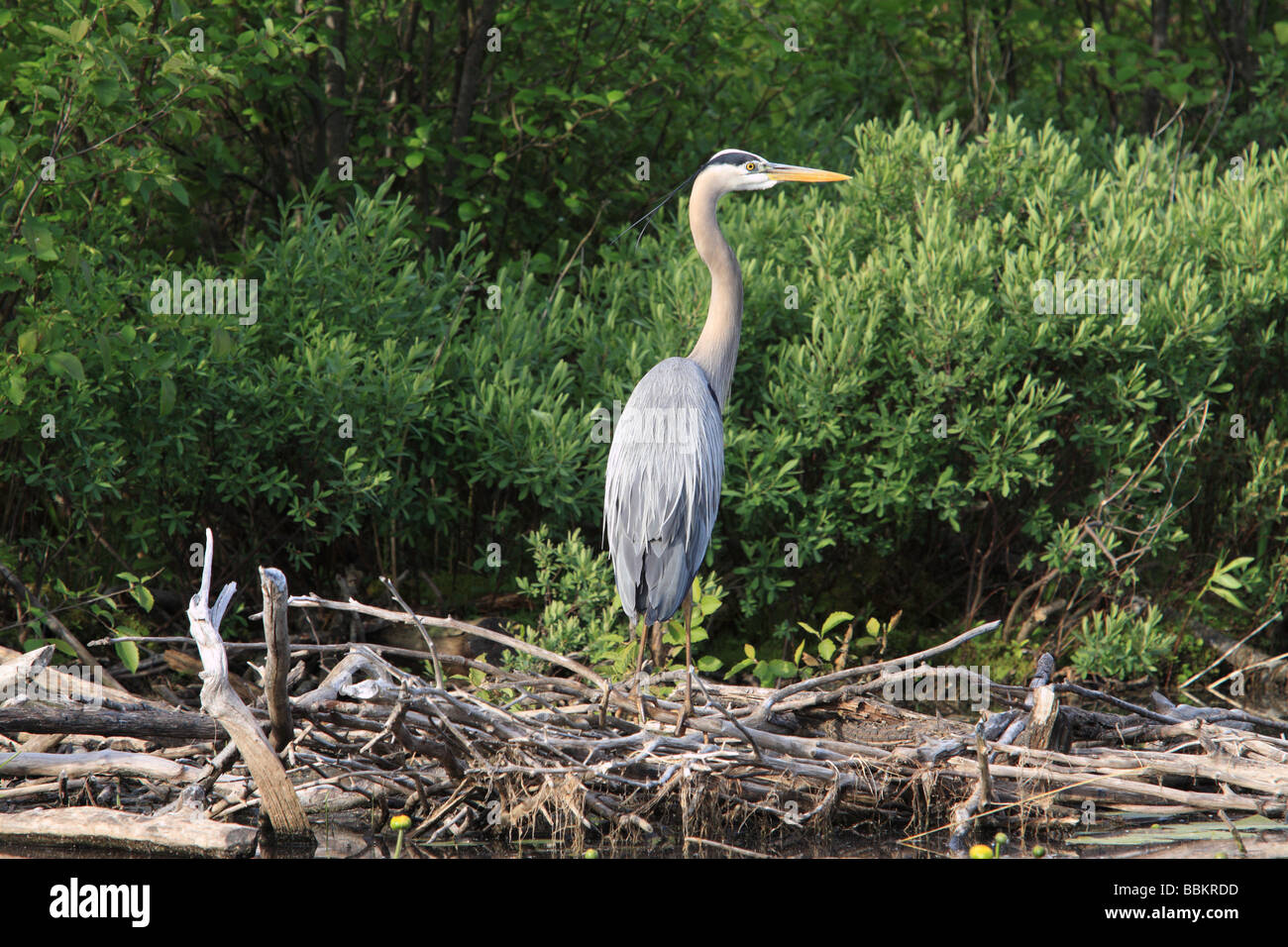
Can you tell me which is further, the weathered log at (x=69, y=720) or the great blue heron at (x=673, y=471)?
the great blue heron at (x=673, y=471)

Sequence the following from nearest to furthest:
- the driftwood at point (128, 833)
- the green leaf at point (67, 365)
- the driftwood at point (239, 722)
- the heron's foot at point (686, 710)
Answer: the driftwood at point (239, 722) < the driftwood at point (128, 833) < the heron's foot at point (686, 710) < the green leaf at point (67, 365)

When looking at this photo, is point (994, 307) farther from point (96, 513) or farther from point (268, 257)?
point (96, 513)

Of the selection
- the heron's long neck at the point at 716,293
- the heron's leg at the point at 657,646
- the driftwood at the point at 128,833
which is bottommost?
the driftwood at the point at 128,833

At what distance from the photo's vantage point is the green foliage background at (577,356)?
584 cm

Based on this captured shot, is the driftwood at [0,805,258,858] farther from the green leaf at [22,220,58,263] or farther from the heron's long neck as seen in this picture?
the heron's long neck

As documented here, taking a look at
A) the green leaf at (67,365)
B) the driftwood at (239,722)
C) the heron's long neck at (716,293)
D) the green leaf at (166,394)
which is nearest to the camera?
the driftwood at (239,722)

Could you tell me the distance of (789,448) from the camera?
20.1 feet

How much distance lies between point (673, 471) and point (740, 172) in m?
1.50

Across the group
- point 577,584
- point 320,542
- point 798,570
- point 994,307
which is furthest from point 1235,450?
point 320,542

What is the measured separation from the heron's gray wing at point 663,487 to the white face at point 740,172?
0.92 meters

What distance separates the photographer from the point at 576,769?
4148 millimetres

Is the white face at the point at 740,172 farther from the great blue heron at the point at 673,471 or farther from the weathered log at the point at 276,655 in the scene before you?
the weathered log at the point at 276,655

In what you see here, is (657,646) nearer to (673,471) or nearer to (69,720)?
(673,471)

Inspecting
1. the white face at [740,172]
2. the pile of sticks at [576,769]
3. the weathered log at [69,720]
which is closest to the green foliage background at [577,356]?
the white face at [740,172]
